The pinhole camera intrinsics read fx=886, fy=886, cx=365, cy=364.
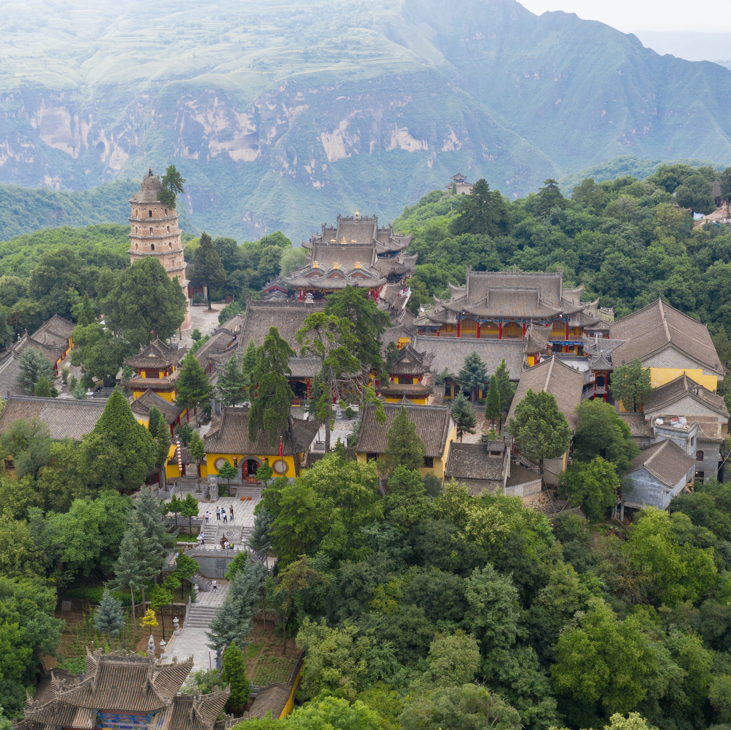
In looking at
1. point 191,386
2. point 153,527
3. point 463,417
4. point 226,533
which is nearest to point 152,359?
point 191,386

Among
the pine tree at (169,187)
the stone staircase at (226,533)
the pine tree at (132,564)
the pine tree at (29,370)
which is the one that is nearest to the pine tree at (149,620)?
the pine tree at (132,564)

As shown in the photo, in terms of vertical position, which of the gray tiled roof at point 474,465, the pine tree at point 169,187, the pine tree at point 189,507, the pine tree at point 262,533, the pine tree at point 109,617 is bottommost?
the pine tree at point 109,617

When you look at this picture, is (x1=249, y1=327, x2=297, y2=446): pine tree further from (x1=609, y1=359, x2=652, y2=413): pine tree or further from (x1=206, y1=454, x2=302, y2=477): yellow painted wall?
(x1=609, y1=359, x2=652, y2=413): pine tree

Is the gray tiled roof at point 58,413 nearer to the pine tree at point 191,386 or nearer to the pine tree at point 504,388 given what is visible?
the pine tree at point 191,386

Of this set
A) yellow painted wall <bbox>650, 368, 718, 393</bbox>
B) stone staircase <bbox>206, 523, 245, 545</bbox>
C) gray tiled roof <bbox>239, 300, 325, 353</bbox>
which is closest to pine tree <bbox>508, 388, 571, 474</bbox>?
yellow painted wall <bbox>650, 368, 718, 393</bbox>

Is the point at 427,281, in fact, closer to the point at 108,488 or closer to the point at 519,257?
the point at 519,257

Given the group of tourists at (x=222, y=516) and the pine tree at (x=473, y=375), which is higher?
the pine tree at (x=473, y=375)

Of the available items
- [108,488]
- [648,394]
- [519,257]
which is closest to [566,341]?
[648,394]

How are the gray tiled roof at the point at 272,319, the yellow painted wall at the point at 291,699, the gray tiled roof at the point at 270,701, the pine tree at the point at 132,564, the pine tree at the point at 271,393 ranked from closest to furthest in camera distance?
the gray tiled roof at the point at 270,701 < the yellow painted wall at the point at 291,699 < the pine tree at the point at 132,564 < the pine tree at the point at 271,393 < the gray tiled roof at the point at 272,319
